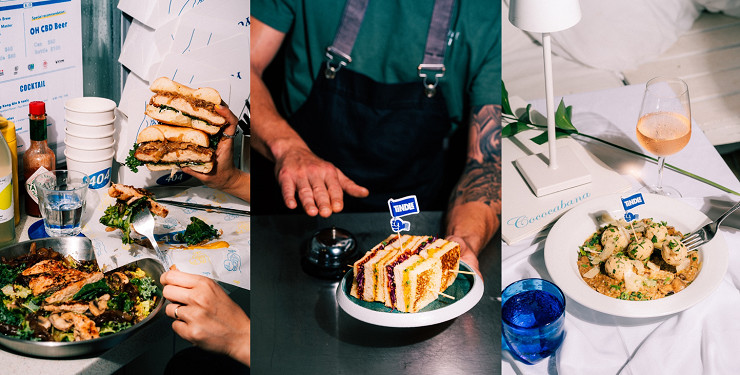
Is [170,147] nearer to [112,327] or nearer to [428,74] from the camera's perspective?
[112,327]

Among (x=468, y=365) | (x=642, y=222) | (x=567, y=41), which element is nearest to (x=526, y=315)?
(x=468, y=365)

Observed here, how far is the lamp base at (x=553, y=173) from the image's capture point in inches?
43.2

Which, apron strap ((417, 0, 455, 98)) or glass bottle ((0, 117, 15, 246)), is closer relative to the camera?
glass bottle ((0, 117, 15, 246))

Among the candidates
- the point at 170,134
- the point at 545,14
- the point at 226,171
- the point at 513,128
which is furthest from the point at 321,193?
the point at 545,14

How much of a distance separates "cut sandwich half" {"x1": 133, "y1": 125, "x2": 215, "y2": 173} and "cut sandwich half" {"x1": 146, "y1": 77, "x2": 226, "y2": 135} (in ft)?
0.05

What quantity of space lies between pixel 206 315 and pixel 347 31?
809 millimetres

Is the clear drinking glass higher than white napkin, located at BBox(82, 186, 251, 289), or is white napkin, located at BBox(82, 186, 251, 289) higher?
the clear drinking glass

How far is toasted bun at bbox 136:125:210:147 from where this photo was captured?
1096 mm

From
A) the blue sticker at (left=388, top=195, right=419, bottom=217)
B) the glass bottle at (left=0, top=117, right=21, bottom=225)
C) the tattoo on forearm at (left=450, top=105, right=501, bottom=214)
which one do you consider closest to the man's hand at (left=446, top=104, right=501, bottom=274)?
the tattoo on forearm at (left=450, top=105, right=501, bottom=214)

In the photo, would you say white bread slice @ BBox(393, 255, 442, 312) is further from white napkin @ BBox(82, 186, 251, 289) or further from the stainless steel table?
white napkin @ BBox(82, 186, 251, 289)

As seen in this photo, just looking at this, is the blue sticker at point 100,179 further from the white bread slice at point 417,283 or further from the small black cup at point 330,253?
the white bread slice at point 417,283

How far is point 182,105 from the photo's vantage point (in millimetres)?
1082

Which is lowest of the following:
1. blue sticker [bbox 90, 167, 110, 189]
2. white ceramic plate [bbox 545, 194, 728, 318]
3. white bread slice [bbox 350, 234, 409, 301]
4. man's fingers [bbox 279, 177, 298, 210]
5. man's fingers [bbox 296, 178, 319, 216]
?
man's fingers [bbox 279, 177, 298, 210]

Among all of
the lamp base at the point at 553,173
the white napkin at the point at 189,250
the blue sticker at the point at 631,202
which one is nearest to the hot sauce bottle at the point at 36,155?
the white napkin at the point at 189,250
